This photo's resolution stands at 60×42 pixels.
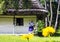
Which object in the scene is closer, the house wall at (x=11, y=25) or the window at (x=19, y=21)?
the house wall at (x=11, y=25)

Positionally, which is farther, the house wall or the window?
the window

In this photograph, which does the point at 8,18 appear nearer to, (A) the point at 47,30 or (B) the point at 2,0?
(B) the point at 2,0

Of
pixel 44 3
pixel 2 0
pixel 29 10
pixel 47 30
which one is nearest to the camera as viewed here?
pixel 47 30

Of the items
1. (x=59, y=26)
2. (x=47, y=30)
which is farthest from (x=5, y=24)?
(x=47, y=30)

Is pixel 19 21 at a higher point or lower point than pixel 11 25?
higher

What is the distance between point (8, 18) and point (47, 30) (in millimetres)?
22110

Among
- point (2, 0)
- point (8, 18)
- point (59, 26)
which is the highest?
point (2, 0)

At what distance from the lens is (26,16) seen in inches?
1019

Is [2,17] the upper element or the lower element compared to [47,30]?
lower

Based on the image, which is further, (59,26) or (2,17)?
(59,26)

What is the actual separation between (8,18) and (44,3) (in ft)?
32.2

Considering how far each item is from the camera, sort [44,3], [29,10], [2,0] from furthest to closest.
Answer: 1. [44,3]
2. [29,10]
3. [2,0]

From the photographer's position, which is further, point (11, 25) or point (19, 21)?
point (19, 21)

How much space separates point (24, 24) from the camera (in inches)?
1027
